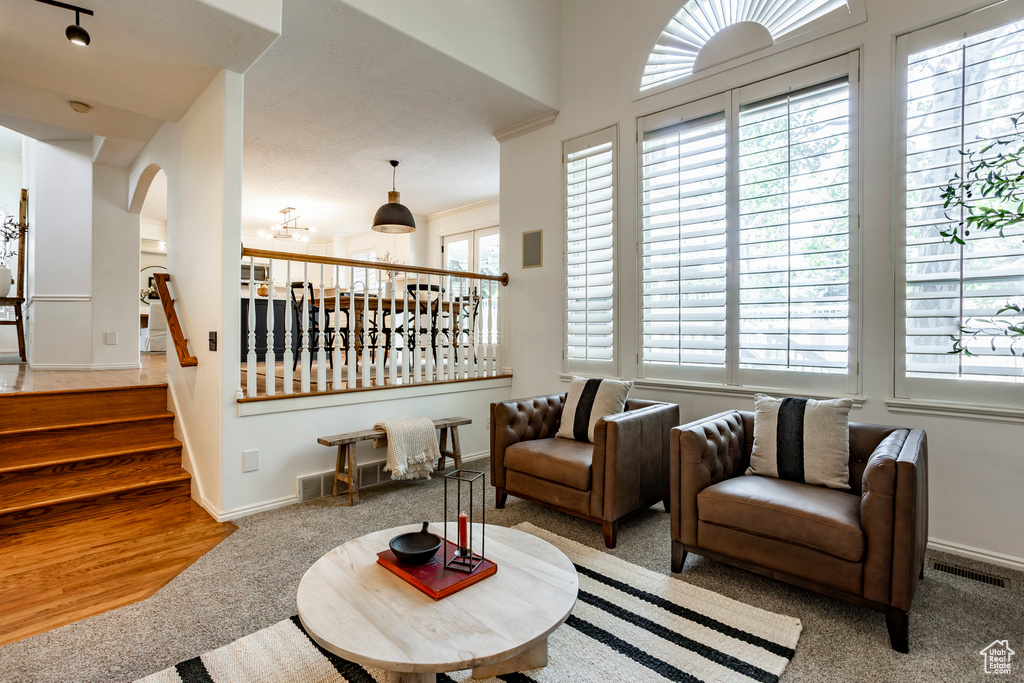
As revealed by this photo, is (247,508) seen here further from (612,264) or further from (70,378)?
(612,264)

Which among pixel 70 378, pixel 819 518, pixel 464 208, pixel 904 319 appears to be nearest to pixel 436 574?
pixel 819 518

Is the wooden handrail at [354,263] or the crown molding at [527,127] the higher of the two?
the crown molding at [527,127]

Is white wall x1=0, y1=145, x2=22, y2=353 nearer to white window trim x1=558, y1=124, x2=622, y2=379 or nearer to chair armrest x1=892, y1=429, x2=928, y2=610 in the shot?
white window trim x1=558, y1=124, x2=622, y2=379

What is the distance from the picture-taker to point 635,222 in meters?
3.88

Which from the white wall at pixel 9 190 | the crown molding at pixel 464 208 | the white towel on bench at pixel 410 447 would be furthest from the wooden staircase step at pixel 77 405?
the white wall at pixel 9 190

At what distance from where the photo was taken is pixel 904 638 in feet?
5.92

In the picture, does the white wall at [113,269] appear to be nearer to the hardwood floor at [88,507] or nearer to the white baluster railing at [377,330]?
the hardwood floor at [88,507]

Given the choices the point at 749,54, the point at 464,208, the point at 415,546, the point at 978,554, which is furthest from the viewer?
the point at 464,208

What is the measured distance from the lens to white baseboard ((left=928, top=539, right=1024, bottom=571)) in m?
2.47

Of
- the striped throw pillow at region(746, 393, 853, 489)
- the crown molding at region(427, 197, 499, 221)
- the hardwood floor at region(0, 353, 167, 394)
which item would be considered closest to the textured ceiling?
the crown molding at region(427, 197, 499, 221)

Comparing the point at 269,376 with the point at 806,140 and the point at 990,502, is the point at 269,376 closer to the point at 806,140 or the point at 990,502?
the point at 806,140

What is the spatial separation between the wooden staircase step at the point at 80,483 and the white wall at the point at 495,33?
3414 millimetres

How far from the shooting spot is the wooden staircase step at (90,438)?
10.4 feet

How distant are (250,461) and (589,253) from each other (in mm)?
2998
